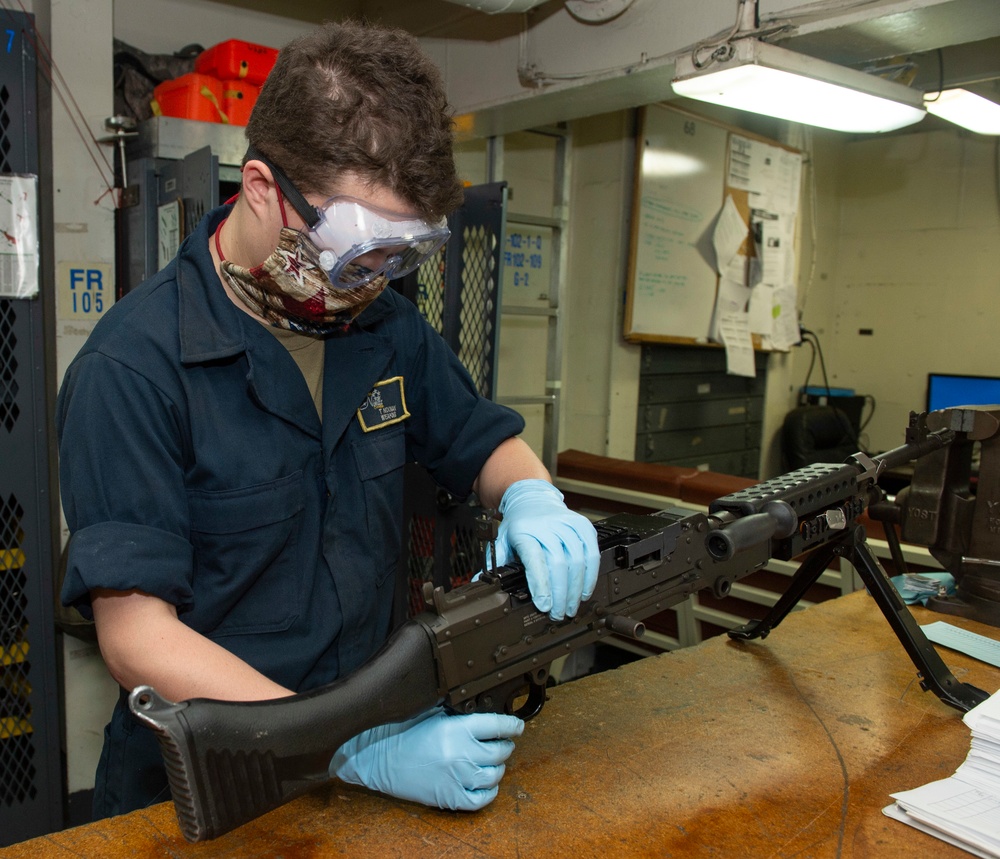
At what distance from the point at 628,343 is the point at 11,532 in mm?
2620

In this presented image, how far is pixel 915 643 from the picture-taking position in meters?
1.35

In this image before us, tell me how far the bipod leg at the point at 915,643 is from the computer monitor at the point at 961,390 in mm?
3074

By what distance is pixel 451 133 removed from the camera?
3.59 ft

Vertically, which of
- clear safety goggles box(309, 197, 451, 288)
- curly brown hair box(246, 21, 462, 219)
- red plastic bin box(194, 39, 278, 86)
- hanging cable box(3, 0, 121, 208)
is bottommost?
clear safety goggles box(309, 197, 451, 288)

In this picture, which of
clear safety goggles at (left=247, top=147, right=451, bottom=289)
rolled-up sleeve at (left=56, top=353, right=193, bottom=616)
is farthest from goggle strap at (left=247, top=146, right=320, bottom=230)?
rolled-up sleeve at (left=56, top=353, right=193, bottom=616)

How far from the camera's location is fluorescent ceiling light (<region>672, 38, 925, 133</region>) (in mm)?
1840

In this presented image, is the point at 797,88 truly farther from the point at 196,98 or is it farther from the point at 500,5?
the point at 196,98

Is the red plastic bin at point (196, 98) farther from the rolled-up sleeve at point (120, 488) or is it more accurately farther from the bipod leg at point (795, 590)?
the bipod leg at point (795, 590)

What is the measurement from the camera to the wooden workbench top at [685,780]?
94cm

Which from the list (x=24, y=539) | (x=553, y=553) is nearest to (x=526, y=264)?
(x=24, y=539)

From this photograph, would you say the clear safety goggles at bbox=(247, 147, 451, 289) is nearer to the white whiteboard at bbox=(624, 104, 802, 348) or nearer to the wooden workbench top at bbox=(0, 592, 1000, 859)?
the wooden workbench top at bbox=(0, 592, 1000, 859)

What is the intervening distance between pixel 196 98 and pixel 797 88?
1667 millimetres

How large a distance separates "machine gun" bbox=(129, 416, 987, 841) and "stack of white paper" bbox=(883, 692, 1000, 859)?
0.83ft

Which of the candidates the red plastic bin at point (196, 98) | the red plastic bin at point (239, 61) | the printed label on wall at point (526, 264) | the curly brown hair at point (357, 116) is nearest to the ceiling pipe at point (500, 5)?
the red plastic bin at point (239, 61)
